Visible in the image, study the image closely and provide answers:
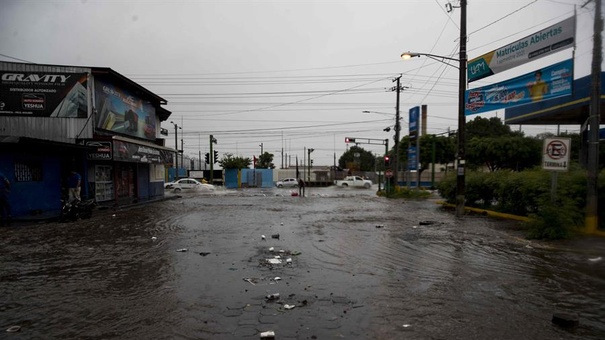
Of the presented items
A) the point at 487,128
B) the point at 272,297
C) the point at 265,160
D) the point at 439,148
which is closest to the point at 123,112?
the point at 272,297

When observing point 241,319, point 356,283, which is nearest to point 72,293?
point 241,319

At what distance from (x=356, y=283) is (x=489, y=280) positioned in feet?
7.46

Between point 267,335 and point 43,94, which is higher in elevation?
point 43,94

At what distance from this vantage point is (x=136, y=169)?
25.9 metres

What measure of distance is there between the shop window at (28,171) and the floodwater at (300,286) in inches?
189

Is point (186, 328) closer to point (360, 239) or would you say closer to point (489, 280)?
point (489, 280)

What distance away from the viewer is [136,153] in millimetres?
21391

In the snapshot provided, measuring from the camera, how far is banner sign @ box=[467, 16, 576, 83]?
12.5 m

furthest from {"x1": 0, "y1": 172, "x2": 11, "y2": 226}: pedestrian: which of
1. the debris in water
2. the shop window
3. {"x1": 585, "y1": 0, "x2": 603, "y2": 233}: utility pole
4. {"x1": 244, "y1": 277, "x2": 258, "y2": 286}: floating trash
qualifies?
{"x1": 585, "y1": 0, "x2": 603, "y2": 233}: utility pole

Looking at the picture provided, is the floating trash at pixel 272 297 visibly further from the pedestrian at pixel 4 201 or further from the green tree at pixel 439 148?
the green tree at pixel 439 148

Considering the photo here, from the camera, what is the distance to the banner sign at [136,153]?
62.3ft

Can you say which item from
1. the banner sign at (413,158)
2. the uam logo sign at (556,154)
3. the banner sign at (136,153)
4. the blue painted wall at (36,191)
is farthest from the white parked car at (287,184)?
the uam logo sign at (556,154)

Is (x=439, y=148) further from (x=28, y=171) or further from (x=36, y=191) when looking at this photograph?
(x=28, y=171)

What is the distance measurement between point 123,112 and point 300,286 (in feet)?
66.2
